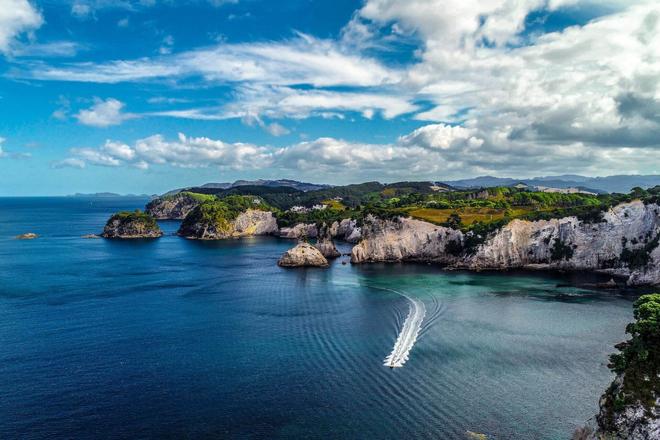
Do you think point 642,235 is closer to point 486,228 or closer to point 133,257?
point 486,228

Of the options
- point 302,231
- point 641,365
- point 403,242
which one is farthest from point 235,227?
point 641,365

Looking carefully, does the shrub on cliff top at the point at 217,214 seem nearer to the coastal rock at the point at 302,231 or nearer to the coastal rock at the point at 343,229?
the coastal rock at the point at 302,231

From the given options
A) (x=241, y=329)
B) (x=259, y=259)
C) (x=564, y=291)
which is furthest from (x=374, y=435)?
(x=259, y=259)

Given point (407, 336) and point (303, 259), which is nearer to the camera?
point (407, 336)

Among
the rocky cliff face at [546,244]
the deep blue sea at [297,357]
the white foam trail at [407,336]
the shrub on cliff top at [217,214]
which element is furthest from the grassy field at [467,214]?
the shrub on cliff top at [217,214]

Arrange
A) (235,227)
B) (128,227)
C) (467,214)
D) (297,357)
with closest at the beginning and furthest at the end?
1. (297,357)
2. (467,214)
3. (128,227)
4. (235,227)

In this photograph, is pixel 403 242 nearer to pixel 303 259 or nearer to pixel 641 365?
pixel 303 259

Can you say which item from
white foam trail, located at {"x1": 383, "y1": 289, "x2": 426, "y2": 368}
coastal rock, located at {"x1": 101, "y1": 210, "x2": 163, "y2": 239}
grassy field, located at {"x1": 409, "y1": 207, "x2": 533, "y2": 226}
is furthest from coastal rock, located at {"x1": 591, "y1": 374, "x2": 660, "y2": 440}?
coastal rock, located at {"x1": 101, "y1": 210, "x2": 163, "y2": 239}

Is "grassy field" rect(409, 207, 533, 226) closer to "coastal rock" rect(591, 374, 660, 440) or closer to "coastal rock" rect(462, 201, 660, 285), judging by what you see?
"coastal rock" rect(462, 201, 660, 285)

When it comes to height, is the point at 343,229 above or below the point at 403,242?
above
